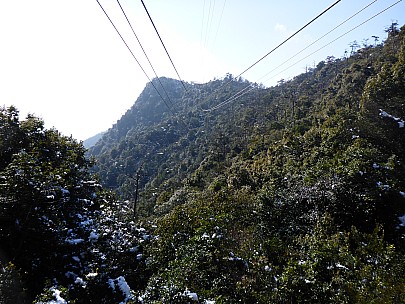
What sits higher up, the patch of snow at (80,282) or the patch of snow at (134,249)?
the patch of snow at (80,282)

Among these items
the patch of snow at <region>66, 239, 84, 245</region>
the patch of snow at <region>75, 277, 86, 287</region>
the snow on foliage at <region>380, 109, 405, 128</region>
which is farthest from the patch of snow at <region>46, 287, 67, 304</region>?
the snow on foliage at <region>380, 109, 405, 128</region>

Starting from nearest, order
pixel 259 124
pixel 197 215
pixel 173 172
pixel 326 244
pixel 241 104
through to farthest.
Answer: pixel 326 244 → pixel 197 215 → pixel 259 124 → pixel 173 172 → pixel 241 104

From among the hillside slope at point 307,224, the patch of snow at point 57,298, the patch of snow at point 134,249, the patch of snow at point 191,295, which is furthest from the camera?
the patch of snow at point 134,249

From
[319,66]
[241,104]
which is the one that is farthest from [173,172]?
[319,66]

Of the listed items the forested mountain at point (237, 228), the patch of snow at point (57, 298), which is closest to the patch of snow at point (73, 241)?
the forested mountain at point (237, 228)

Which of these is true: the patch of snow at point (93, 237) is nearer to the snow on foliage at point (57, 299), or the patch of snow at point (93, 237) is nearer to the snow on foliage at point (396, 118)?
the snow on foliage at point (57, 299)

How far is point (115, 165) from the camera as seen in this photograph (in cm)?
6969

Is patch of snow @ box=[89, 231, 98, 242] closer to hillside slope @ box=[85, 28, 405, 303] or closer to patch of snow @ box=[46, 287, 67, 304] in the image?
hillside slope @ box=[85, 28, 405, 303]

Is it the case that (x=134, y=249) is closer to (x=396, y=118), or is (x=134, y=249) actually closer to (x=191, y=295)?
(x=191, y=295)

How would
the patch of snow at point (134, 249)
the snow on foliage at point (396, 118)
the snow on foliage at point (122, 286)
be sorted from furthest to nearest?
1. the snow on foliage at point (396, 118)
2. the patch of snow at point (134, 249)
3. the snow on foliage at point (122, 286)

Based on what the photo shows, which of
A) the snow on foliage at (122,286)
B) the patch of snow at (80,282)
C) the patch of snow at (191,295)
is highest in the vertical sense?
the patch of snow at (80,282)

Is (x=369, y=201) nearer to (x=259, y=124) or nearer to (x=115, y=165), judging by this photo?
(x=259, y=124)

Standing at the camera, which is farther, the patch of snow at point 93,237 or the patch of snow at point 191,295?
the patch of snow at point 93,237

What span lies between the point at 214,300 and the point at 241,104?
70971mm
